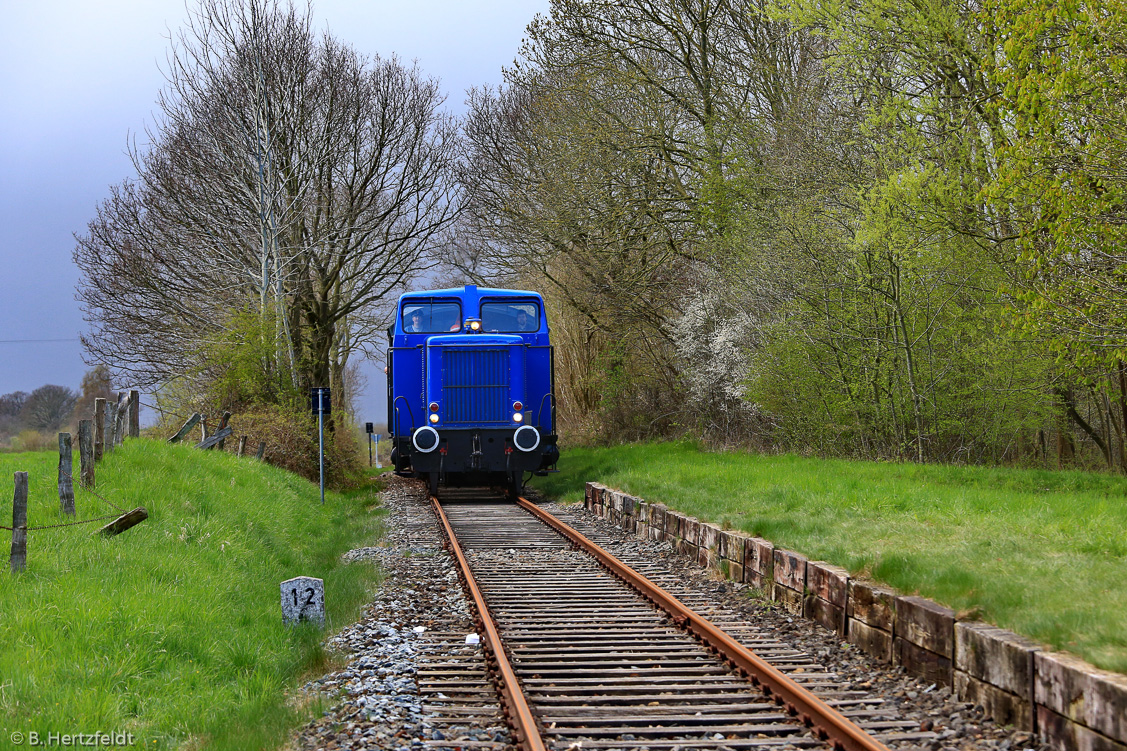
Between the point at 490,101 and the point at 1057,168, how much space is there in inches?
1001

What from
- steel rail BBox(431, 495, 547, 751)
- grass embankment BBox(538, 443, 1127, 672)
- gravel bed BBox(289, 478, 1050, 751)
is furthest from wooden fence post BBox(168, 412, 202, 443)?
steel rail BBox(431, 495, 547, 751)

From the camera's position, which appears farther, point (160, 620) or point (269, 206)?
point (269, 206)

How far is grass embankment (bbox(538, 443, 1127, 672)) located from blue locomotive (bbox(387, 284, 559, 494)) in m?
2.23

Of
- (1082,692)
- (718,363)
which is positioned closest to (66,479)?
(1082,692)

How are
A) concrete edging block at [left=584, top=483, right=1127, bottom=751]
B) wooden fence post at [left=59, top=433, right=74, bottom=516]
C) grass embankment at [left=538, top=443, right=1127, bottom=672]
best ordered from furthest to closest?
wooden fence post at [left=59, top=433, right=74, bottom=516] < grass embankment at [left=538, top=443, right=1127, bottom=672] < concrete edging block at [left=584, top=483, right=1127, bottom=751]

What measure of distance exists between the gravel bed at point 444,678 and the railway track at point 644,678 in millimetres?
164

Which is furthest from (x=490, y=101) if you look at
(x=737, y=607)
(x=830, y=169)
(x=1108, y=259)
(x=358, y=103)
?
(x=737, y=607)

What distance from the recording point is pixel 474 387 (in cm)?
1616

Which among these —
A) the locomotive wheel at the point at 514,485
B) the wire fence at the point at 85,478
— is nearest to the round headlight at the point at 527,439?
the locomotive wheel at the point at 514,485

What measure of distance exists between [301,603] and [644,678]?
3018 mm

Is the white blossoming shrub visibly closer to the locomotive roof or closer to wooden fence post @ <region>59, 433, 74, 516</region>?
the locomotive roof

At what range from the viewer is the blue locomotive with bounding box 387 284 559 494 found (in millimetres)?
16047

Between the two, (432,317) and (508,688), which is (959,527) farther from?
(432,317)

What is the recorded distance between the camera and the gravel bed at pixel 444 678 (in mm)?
4801
